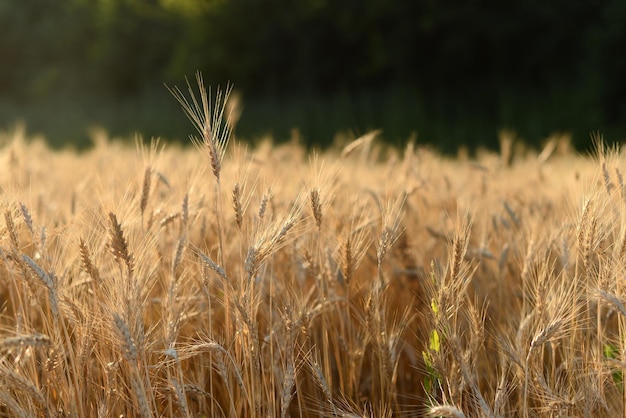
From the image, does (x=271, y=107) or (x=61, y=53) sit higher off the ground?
(x=61, y=53)

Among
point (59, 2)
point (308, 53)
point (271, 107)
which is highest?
point (59, 2)

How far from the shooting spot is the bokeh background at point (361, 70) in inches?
551

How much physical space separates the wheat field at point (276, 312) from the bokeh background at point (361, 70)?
1024cm

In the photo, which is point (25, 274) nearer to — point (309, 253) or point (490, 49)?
point (309, 253)

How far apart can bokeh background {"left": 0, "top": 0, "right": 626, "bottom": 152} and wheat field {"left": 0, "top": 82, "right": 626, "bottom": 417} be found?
1024 cm

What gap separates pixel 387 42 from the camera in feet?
53.7

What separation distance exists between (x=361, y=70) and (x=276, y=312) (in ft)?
53.5

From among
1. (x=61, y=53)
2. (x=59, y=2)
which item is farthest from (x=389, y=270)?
(x=59, y=2)

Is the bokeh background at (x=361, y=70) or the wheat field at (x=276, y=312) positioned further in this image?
the bokeh background at (x=361, y=70)

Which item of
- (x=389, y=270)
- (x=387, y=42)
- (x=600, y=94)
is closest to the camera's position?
(x=389, y=270)

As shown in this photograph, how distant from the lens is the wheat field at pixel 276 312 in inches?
55.8

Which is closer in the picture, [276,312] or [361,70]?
[276,312]

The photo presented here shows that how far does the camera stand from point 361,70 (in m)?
17.7

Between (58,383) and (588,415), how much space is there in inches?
44.5
